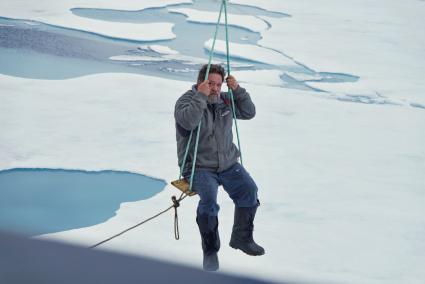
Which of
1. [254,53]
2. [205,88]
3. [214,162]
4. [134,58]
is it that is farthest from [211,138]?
[254,53]

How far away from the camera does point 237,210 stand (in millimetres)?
2266

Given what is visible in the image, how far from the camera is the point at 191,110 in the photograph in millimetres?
2082

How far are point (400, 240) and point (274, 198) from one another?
0.65 m

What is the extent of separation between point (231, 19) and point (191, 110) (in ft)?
20.5

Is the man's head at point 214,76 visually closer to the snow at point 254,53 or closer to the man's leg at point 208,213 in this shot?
the man's leg at point 208,213

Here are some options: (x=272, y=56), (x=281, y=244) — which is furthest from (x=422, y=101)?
(x=281, y=244)

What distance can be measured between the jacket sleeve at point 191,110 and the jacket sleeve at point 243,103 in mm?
206

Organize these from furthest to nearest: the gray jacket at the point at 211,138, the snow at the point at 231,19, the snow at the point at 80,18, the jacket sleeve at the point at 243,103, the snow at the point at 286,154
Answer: the snow at the point at 231,19 → the snow at the point at 80,18 → the snow at the point at 286,154 → the jacket sleeve at the point at 243,103 → the gray jacket at the point at 211,138

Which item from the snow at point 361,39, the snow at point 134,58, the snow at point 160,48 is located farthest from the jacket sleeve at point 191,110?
the snow at point 160,48

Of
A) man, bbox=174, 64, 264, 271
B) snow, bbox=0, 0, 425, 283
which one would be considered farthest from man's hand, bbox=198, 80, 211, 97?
snow, bbox=0, 0, 425, 283

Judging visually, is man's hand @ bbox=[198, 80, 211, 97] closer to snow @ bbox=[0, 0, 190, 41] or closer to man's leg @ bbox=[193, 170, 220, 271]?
man's leg @ bbox=[193, 170, 220, 271]

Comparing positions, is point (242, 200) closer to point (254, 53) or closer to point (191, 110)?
point (191, 110)

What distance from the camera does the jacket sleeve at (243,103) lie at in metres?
2.29

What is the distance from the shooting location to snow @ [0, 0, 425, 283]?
107 inches
